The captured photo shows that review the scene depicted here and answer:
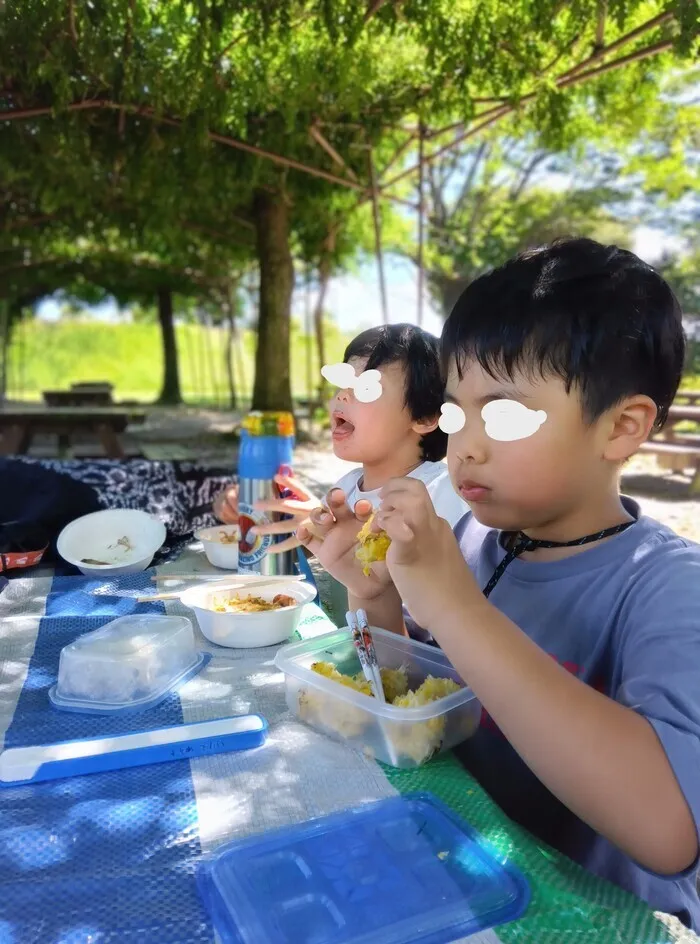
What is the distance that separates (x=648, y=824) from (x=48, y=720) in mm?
752

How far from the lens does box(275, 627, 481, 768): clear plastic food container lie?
875 mm

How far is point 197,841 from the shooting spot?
2.47 feet

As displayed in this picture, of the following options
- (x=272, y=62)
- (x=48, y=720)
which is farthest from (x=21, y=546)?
(x=272, y=62)

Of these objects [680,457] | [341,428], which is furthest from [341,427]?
[680,457]

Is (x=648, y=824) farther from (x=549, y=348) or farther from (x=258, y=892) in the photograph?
(x=549, y=348)

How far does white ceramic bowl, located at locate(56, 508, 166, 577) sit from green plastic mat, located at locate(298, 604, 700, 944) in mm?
1190

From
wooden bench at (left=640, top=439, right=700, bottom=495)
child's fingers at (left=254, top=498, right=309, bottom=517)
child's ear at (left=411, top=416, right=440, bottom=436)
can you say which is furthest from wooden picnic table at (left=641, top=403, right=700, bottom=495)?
child's fingers at (left=254, top=498, right=309, bottom=517)

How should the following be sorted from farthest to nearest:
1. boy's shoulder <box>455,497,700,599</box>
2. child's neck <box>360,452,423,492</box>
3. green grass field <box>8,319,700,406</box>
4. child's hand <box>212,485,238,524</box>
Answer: green grass field <box>8,319,700,406</box> < child's hand <box>212,485,238,524</box> < child's neck <box>360,452,423,492</box> < boy's shoulder <box>455,497,700,599</box>

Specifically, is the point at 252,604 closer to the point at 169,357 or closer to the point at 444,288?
the point at 169,357

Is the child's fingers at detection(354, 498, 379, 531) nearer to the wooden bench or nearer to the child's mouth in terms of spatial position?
the child's mouth

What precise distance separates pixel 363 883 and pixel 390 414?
1.05 meters

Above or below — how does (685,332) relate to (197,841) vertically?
above

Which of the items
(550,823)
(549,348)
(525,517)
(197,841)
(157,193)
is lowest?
(550,823)

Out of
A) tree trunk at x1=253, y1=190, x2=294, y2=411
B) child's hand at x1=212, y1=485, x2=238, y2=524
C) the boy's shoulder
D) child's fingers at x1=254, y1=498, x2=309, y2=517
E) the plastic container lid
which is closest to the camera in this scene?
the plastic container lid
